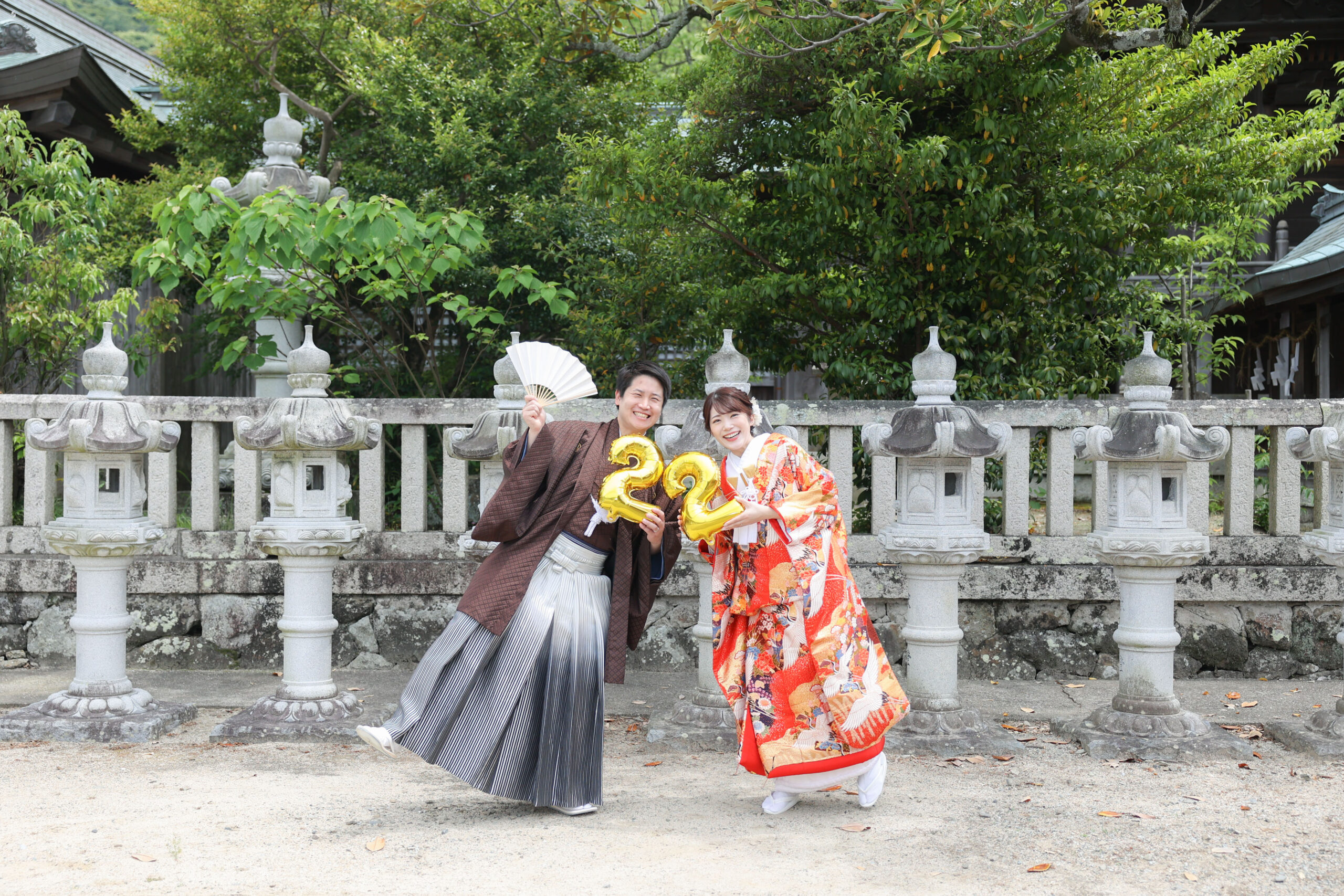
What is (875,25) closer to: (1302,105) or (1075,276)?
(1075,276)

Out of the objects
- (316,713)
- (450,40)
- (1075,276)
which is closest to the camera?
(316,713)

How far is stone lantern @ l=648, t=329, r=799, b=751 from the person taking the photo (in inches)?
202

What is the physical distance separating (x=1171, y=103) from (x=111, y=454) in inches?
273

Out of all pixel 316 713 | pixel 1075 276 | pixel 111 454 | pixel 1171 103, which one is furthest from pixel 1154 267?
pixel 111 454

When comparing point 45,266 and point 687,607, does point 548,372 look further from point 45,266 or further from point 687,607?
point 45,266

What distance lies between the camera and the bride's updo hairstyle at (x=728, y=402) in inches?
166

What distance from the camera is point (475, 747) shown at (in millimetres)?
4062

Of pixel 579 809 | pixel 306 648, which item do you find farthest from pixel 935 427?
pixel 306 648

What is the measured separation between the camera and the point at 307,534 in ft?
17.1

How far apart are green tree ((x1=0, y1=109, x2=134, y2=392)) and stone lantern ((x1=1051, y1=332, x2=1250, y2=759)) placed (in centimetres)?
619

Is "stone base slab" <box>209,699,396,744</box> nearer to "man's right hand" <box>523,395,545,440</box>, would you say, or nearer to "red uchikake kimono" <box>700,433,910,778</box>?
"man's right hand" <box>523,395,545,440</box>

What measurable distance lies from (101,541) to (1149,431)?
4.78 m

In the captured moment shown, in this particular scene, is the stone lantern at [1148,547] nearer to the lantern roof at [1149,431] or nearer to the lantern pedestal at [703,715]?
the lantern roof at [1149,431]

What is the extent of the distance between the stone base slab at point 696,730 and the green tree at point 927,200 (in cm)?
249
